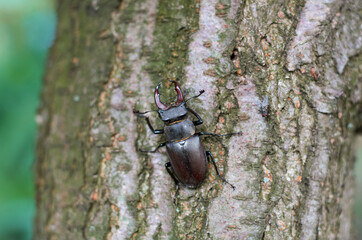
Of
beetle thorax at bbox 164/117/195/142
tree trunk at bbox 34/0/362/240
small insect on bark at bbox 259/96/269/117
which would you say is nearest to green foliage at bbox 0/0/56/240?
tree trunk at bbox 34/0/362/240

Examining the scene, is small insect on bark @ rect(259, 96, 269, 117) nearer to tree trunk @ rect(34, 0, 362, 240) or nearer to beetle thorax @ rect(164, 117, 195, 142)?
tree trunk @ rect(34, 0, 362, 240)

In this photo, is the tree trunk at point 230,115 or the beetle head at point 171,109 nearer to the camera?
the tree trunk at point 230,115

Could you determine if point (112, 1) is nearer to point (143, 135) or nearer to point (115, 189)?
point (143, 135)

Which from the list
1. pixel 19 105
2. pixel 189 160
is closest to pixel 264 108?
pixel 189 160

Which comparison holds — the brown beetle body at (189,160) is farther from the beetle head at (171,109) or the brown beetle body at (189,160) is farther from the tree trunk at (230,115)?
the beetle head at (171,109)

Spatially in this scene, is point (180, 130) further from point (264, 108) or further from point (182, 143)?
point (264, 108)

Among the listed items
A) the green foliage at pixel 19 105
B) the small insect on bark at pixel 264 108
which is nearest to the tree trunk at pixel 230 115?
the small insect on bark at pixel 264 108
